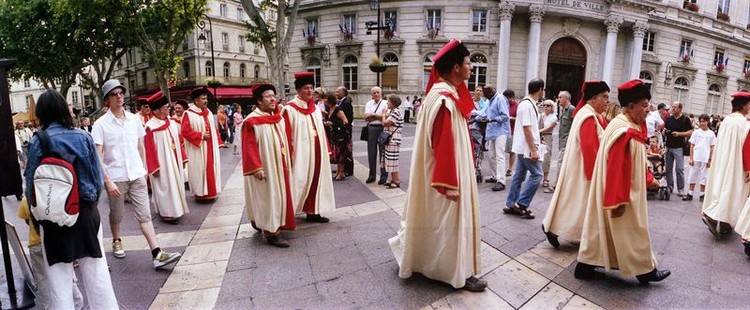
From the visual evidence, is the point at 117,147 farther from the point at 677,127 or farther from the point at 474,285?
the point at 677,127

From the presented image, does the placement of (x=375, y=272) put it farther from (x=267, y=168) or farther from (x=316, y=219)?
(x=316, y=219)

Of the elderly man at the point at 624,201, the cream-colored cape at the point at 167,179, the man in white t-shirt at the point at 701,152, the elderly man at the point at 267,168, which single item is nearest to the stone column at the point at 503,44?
the man in white t-shirt at the point at 701,152

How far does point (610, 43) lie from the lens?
27875 mm

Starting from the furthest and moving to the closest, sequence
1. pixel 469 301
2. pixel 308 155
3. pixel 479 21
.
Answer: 1. pixel 479 21
2. pixel 308 155
3. pixel 469 301

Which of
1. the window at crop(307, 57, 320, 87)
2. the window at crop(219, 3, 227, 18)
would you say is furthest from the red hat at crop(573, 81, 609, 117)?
the window at crop(219, 3, 227, 18)

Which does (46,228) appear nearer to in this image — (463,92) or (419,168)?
(419,168)

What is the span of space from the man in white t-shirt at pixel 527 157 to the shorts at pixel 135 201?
15.0ft

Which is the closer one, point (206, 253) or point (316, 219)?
point (206, 253)

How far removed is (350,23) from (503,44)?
10.7 m

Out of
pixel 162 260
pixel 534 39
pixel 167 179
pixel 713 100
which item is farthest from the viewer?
pixel 713 100

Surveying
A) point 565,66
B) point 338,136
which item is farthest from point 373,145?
point 565,66

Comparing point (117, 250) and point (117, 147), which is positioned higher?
point (117, 147)

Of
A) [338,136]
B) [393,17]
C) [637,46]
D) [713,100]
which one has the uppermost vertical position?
[393,17]

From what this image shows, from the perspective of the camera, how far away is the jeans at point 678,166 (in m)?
7.54
